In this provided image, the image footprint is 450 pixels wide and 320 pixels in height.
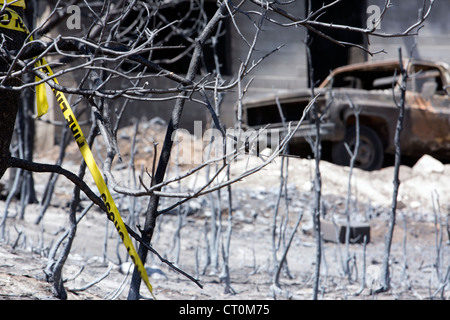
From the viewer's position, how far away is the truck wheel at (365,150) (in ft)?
30.9

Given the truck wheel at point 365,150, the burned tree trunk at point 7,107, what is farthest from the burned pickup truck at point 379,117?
the burned tree trunk at point 7,107

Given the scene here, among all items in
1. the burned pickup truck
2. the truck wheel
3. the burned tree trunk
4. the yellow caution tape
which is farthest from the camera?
the truck wheel

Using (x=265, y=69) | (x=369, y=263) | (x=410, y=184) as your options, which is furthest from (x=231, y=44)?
(x=369, y=263)

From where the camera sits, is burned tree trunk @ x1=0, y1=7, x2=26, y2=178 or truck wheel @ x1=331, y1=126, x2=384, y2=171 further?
truck wheel @ x1=331, y1=126, x2=384, y2=171

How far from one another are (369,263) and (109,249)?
7.99ft

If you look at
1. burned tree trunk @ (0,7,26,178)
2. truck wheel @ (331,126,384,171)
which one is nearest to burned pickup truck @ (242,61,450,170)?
truck wheel @ (331,126,384,171)

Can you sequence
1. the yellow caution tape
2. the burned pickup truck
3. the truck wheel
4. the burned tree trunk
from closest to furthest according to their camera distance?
the yellow caution tape, the burned tree trunk, the burned pickup truck, the truck wheel

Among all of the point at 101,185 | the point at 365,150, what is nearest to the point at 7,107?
the point at 101,185

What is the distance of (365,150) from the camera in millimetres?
9531

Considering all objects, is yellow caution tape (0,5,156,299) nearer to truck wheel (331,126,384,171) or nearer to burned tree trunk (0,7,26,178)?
burned tree trunk (0,7,26,178)

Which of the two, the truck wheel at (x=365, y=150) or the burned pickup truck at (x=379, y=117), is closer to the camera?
the burned pickup truck at (x=379, y=117)

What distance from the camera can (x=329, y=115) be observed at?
9.09m

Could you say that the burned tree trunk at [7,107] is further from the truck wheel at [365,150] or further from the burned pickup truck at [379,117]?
the truck wheel at [365,150]

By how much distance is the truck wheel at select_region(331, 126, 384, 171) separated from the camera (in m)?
9.43
